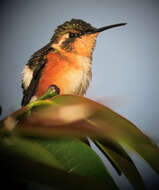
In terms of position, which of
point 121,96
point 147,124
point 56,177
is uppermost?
point 56,177

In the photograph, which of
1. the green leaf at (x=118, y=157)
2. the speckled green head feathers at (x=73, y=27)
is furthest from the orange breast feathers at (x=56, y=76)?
the green leaf at (x=118, y=157)

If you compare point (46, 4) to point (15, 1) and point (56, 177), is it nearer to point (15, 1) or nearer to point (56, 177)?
point (15, 1)

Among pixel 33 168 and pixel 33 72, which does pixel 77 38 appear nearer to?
pixel 33 72

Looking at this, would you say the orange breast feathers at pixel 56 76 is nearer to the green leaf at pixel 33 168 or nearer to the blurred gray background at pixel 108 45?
the blurred gray background at pixel 108 45

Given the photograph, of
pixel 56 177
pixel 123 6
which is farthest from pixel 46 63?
pixel 56 177

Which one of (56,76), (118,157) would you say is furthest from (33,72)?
(118,157)

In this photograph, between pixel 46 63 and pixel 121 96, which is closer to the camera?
pixel 46 63
